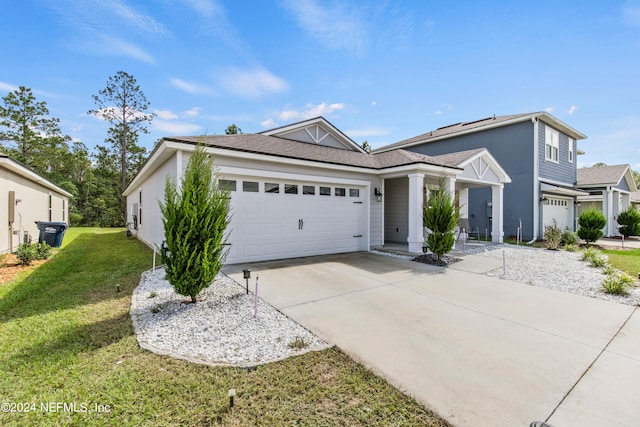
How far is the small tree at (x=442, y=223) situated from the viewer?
8.39m

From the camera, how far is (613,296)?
18.7 feet

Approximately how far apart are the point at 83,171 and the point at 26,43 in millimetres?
26582

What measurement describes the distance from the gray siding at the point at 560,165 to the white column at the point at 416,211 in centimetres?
990

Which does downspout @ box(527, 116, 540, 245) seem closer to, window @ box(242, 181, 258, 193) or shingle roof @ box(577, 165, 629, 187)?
shingle roof @ box(577, 165, 629, 187)

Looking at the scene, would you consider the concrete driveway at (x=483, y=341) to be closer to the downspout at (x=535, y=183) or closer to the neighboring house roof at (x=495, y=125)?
the downspout at (x=535, y=183)

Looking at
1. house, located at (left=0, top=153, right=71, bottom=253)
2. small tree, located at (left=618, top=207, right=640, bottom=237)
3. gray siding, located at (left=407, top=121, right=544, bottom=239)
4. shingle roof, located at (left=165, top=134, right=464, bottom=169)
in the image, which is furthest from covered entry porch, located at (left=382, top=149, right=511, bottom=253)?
house, located at (left=0, top=153, right=71, bottom=253)

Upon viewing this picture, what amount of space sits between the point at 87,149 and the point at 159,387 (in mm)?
36635

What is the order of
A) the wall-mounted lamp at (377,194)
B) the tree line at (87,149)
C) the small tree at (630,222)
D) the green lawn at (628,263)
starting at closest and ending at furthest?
1. the green lawn at (628,263)
2. the wall-mounted lamp at (377,194)
3. the small tree at (630,222)
4. the tree line at (87,149)

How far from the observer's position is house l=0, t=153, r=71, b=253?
372 inches

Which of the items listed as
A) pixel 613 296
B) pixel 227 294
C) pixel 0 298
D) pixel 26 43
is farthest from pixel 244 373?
pixel 26 43

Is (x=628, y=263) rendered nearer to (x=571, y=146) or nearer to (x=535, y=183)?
(x=535, y=183)

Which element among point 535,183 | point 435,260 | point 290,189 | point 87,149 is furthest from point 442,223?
point 87,149

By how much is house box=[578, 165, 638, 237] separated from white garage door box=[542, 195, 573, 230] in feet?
4.26

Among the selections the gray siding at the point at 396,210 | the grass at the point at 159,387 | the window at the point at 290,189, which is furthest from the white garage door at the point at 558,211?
the grass at the point at 159,387
